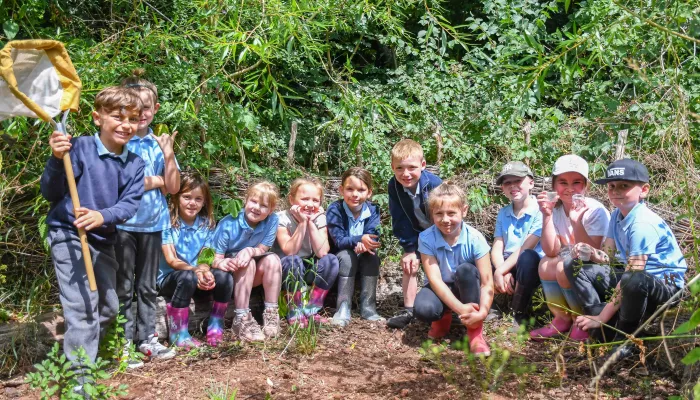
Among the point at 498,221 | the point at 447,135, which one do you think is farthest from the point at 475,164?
the point at 498,221

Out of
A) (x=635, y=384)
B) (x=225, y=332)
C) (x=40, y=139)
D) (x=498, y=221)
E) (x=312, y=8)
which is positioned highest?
(x=312, y=8)

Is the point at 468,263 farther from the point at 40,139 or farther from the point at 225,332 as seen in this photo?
the point at 40,139

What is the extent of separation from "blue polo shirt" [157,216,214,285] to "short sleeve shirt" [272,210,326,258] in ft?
1.55

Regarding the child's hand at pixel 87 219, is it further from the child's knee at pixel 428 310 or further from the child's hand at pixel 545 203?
the child's hand at pixel 545 203

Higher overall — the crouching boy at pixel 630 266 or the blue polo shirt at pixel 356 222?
the crouching boy at pixel 630 266

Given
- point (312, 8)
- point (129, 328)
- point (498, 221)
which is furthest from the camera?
point (312, 8)

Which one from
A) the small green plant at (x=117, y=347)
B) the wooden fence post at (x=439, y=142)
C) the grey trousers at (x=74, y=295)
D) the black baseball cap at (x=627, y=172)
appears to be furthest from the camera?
the wooden fence post at (x=439, y=142)

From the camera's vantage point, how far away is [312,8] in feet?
17.7

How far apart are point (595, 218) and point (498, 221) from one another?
71 centimetres

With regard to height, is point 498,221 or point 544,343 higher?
point 498,221

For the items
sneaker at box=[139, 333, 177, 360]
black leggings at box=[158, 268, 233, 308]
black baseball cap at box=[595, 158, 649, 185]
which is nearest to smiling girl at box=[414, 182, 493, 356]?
black baseball cap at box=[595, 158, 649, 185]

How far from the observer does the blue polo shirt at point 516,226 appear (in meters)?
4.83

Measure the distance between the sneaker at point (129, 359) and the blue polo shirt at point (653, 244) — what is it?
2.62 meters

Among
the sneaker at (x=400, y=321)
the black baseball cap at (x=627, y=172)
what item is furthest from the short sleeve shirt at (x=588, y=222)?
the sneaker at (x=400, y=321)
